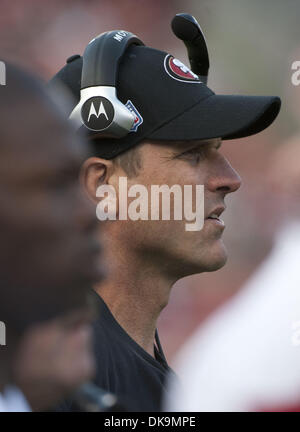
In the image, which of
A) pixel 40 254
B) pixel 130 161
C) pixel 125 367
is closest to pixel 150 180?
pixel 130 161

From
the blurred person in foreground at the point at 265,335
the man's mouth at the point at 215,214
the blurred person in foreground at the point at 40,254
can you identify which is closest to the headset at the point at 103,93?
the man's mouth at the point at 215,214

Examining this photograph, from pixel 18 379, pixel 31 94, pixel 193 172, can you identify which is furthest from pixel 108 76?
pixel 18 379

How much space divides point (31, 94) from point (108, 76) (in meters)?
0.68

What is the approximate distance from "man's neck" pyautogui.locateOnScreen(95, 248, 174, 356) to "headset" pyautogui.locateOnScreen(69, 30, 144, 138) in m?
0.25

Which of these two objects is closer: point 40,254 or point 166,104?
point 40,254

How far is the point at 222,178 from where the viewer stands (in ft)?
4.60

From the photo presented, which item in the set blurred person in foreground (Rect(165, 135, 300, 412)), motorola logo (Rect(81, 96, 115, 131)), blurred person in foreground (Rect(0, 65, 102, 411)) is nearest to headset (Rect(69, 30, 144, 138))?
motorola logo (Rect(81, 96, 115, 131))

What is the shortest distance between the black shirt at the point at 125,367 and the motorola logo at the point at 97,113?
1.04 feet

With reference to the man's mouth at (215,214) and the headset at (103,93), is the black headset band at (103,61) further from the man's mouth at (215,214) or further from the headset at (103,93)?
the man's mouth at (215,214)

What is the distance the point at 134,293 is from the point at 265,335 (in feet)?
5.32

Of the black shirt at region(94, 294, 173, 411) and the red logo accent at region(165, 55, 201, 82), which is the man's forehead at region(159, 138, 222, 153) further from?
the black shirt at region(94, 294, 173, 411)

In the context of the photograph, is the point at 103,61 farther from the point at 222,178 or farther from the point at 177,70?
the point at 222,178

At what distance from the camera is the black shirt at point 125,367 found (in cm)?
126

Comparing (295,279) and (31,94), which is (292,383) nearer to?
(295,279)
